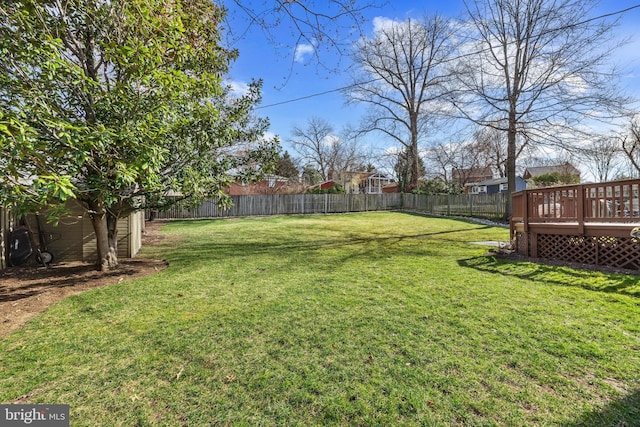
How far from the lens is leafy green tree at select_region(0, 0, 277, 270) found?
301 cm

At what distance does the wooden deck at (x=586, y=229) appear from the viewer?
4902 mm

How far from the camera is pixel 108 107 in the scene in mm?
3719

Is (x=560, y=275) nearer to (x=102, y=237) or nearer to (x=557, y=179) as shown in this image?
(x=102, y=237)

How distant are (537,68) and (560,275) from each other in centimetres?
1132

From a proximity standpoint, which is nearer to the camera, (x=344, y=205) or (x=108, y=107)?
(x=108, y=107)

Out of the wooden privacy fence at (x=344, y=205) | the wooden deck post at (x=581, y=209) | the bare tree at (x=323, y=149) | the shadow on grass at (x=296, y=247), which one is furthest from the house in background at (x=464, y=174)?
the wooden deck post at (x=581, y=209)

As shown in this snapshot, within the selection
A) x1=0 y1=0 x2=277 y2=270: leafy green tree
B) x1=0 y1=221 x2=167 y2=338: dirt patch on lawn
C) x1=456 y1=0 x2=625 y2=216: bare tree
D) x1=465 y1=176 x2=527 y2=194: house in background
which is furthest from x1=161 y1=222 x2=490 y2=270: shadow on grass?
x1=465 y1=176 x2=527 y2=194: house in background

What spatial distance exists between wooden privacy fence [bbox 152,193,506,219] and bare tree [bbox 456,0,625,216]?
3.40 meters

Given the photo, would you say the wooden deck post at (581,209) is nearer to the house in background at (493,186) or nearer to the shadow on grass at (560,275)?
the shadow on grass at (560,275)

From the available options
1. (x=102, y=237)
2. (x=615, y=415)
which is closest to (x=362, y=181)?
(x=102, y=237)

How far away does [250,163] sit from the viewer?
19.9 feet

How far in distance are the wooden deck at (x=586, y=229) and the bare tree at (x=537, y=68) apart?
22.0 feet

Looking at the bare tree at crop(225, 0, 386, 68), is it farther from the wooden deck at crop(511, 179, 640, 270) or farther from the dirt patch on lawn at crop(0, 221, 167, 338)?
the wooden deck at crop(511, 179, 640, 270)

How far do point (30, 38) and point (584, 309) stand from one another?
22.0 feet
